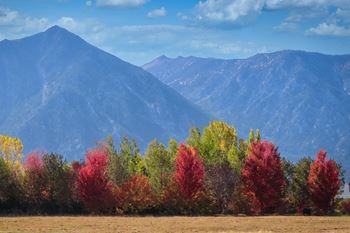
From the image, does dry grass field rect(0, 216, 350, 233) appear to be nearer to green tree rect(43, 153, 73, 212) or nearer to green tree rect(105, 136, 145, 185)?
green tree rect(43, 153, 73, 212)

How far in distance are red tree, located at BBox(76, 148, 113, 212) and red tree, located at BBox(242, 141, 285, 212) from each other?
21.7 m

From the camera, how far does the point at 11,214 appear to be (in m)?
74.0

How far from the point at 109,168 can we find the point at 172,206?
11.8m

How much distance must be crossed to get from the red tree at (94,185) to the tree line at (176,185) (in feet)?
0.46

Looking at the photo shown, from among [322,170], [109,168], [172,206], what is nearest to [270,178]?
[322,170]

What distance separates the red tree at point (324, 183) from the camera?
8838 cm

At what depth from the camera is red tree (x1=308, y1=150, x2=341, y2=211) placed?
88375 mm

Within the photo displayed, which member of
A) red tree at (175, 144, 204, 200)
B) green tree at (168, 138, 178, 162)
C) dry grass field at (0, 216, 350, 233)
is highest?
green tree at (168, 138, 178, 162)

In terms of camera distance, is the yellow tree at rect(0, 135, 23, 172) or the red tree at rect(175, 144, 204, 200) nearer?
the red tree at rect(175, 144, 204, 200)

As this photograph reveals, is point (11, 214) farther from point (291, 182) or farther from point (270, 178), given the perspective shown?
point (291, 182)

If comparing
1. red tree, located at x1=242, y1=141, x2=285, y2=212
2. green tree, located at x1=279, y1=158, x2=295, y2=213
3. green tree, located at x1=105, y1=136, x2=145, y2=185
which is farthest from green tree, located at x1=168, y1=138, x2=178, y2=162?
green tree, located at x1=279, y1=158, x2=295, y2=213

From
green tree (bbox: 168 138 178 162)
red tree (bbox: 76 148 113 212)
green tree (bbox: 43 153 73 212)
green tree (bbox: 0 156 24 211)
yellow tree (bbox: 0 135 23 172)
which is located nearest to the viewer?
green tree (bbox: 0 156 24 211)

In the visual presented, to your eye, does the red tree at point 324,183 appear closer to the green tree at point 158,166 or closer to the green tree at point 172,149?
the green tree at point 158,166

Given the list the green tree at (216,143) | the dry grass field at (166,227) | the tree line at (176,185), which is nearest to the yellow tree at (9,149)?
the tree line at (176,185)
